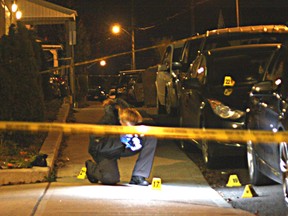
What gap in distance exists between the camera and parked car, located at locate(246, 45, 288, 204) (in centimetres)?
705

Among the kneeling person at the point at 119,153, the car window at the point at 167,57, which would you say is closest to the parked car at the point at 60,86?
the car window at the point at 167,57

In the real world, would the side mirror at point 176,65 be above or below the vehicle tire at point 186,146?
above

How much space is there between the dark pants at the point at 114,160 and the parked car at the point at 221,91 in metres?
1.23

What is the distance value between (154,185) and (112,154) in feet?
2.46

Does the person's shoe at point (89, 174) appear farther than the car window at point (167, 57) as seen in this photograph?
No

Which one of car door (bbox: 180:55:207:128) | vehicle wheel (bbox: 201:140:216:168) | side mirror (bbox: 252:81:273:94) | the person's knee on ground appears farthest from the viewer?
car door (bbox: 180:55:207:128)

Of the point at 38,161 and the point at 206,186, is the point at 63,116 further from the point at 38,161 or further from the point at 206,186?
the point at 206,186

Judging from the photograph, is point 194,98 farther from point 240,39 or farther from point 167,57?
point 167,57

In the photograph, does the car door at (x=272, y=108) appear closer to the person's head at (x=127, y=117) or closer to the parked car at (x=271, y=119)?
the parked car at (x=271, y=119)

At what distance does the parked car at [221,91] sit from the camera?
31.1ft

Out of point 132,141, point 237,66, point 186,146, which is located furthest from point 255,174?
point 186,146

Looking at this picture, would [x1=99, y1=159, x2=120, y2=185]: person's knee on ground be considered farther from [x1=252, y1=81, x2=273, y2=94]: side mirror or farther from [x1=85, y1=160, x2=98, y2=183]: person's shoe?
[x1=252, y1=81, x2=273, y2=94]: side mirror

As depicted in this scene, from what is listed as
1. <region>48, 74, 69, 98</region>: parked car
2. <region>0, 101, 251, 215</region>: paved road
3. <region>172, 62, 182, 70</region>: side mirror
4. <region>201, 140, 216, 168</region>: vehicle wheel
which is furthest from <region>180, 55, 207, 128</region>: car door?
<region>48, 74, 69, 98</region>: parked car

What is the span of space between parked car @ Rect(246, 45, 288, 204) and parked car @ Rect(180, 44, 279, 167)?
75cm
